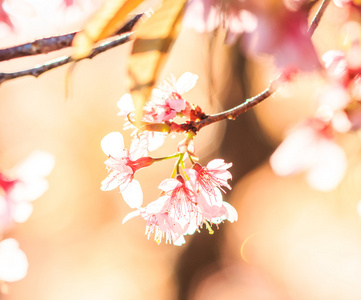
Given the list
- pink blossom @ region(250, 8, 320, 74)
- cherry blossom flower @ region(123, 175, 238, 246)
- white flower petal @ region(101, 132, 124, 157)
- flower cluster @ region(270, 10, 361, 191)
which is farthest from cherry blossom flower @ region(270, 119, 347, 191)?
white flower petal @ region(101, 132, 124, 157)

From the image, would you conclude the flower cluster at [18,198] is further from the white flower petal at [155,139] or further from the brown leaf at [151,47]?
the brown leaf at [151,47]

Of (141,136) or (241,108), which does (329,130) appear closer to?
(241,108)

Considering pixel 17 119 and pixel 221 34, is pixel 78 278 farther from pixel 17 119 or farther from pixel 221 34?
pixel 221 34

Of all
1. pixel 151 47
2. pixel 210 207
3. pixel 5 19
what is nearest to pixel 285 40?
pixel 151 47

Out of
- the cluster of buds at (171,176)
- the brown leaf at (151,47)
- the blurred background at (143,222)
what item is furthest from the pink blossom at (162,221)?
the blurred background at (143,222)

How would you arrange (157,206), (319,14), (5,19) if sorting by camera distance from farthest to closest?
(5,19), (157,206), (319,14)

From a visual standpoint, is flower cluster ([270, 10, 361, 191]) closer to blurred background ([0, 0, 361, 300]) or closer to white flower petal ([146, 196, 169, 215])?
white flower petal ([146, 196, 169, 215])
